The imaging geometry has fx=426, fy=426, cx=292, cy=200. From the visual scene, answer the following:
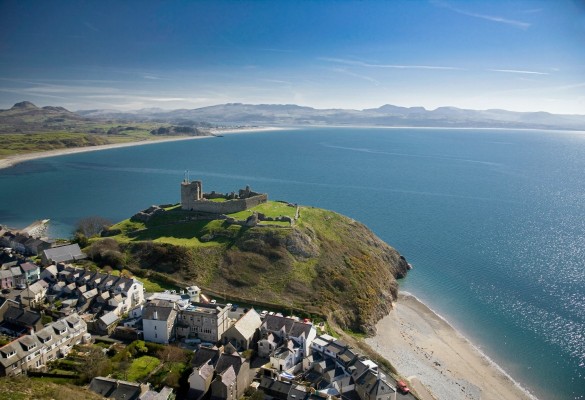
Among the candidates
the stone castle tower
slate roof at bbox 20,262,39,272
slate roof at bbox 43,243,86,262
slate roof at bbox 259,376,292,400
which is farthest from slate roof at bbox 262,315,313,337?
slate roof at bbox 43,243,86,262

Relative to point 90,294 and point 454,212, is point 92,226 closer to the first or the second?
point 90,294

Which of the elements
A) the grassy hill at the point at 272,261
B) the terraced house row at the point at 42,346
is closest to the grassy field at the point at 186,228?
the grassy hill at the point at 272,261

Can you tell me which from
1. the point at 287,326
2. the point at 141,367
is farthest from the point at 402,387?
the point at 141,367

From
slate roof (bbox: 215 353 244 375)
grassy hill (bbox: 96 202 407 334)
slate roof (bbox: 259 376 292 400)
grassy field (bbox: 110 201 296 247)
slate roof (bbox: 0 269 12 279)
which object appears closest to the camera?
slate roof (bbox: 259 376 292 400)

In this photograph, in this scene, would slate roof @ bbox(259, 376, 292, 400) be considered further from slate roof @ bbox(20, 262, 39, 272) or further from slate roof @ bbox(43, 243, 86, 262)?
slate roof @ bbox(43, 243, 86, 262)

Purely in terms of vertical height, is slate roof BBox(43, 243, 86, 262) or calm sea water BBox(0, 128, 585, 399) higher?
slate roof BBox(43, 243, 86, 262)

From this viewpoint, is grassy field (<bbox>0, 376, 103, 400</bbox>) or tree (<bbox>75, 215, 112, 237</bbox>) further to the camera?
tree (<bbox>75, 215, 112, 237</bbox>)

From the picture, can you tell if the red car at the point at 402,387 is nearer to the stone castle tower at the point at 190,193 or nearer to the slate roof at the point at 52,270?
the slate roof at the point at 52,270
